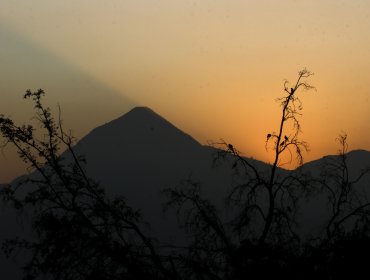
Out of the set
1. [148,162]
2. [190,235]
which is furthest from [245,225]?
[148,162]

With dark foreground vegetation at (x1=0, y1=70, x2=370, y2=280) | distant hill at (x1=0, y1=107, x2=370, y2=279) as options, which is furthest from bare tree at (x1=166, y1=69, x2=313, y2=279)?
distant hill at (x1=0, y1=107, x2=370, y2=279)

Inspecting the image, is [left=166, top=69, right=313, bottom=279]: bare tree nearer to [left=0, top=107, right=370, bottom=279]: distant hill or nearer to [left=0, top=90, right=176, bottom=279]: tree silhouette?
[left=0, top=90, right=176, bottom=279]: tree silhouette

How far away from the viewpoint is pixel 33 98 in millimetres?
12250

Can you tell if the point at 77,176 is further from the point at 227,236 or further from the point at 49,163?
the point at 227,236

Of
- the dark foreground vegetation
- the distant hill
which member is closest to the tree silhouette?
the dark foreground vegetation

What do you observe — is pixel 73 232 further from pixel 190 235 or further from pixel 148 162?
pixel 148 162

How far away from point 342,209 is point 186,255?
3520 mm

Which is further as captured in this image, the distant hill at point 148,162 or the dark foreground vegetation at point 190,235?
the distant hill at point 148,162

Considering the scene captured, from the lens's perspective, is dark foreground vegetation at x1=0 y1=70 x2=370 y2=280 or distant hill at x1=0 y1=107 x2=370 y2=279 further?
distant hill at x1=0 y1=107 x2=370 y2=279

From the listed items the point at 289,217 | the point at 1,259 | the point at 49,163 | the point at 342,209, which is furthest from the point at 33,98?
the point at 1,259

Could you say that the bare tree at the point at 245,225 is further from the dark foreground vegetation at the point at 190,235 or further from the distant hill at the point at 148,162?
the distant hill at the point at 148,162

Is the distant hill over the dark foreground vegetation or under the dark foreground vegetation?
over

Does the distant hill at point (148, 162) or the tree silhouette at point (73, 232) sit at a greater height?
the distant hill at point (148, 162)

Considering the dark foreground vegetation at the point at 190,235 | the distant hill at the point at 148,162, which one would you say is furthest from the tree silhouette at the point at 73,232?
the distant hill at the point at 148,162
